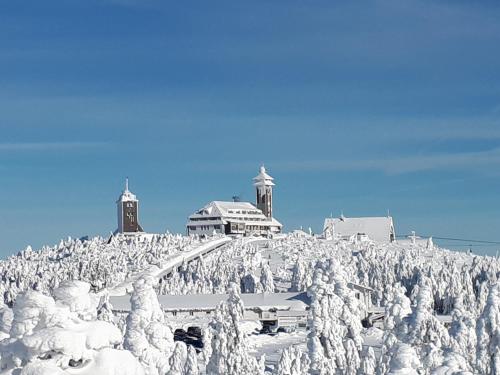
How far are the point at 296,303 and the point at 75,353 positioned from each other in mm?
92157

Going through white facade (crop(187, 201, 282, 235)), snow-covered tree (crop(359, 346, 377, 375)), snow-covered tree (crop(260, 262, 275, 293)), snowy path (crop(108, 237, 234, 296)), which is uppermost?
white facade (crop(187, 201, 282, 235))

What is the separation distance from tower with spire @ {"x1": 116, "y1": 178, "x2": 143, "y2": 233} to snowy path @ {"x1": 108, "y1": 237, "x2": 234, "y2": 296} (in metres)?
25.9

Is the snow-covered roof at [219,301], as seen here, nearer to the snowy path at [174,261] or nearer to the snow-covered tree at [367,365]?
the snowy path at [174,261]

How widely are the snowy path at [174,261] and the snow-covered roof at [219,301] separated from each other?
55.3ft

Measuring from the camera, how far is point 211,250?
16162 centimetres

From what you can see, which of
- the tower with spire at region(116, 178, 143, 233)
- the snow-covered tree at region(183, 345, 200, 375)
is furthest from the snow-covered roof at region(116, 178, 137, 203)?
the snow-covered tree at region(183, 345, 200, 375)

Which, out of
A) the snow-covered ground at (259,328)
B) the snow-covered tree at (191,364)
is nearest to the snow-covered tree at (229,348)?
the snow-covered ground at (259,328)

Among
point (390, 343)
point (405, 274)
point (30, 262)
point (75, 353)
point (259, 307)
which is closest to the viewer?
point (75, 353)

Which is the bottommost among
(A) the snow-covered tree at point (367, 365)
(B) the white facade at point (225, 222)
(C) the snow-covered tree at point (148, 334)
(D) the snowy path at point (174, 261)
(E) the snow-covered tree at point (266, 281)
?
(A) the snow-covered tree at point (367, 365)

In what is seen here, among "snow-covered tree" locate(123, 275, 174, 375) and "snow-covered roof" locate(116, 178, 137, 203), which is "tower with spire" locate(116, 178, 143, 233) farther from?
"snow-covered tree" locate(123, 275, 174, 375)

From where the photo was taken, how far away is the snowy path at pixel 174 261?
129m

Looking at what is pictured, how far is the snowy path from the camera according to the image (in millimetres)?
128875

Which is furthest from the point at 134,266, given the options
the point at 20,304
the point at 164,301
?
the point at 20,304

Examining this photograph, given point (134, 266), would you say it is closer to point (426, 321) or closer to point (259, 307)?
point (259, 307)
